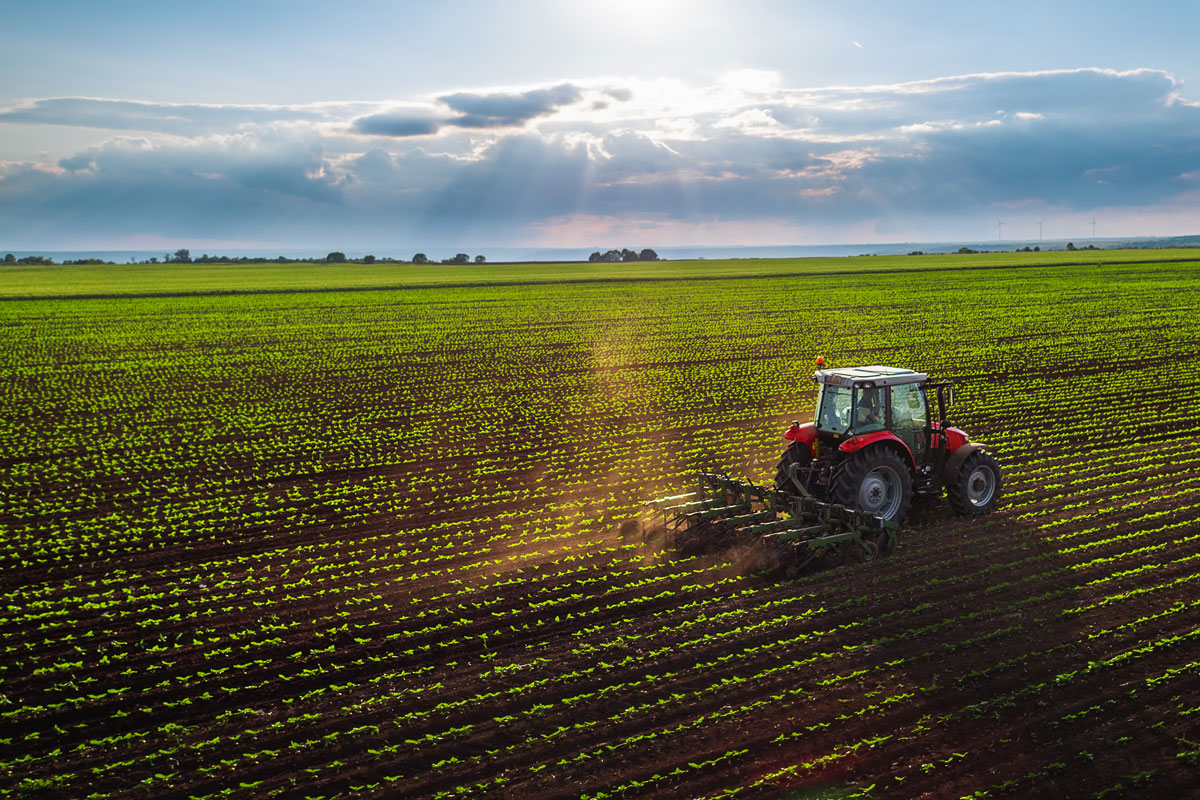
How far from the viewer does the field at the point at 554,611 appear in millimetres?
7766

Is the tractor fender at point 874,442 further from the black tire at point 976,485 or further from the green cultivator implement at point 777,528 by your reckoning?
the black tire at point 976,485

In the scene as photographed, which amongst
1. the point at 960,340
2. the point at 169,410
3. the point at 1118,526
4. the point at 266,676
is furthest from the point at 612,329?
A: the point at 266,676

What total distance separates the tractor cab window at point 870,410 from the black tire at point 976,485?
171 cm

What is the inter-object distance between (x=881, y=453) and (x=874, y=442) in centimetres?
23

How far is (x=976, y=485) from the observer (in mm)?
13906

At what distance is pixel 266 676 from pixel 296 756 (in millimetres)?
1733

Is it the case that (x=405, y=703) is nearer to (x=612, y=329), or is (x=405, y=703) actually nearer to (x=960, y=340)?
(x=960, y=340)

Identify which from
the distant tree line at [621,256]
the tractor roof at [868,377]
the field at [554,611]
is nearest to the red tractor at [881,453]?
the tractor roof at [868,377]

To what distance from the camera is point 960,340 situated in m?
38.1

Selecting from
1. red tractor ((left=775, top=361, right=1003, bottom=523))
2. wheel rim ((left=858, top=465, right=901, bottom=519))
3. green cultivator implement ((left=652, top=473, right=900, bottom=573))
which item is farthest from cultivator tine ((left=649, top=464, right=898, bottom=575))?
wheel rim ((left=858, top=465, right=901, bottom=519))

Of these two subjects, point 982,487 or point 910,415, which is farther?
point 982,487

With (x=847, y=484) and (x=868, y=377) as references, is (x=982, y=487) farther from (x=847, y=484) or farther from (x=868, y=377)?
(x=847, y=484)

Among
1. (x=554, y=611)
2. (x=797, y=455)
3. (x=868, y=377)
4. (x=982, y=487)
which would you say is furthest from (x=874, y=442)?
(x=554, y=611)

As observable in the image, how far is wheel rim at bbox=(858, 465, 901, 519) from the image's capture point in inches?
492
